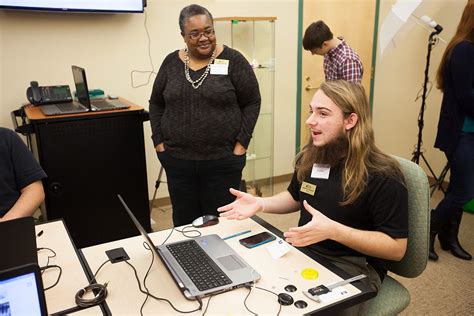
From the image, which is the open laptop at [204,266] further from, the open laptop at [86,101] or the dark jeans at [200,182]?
the open laptop at [86,101]

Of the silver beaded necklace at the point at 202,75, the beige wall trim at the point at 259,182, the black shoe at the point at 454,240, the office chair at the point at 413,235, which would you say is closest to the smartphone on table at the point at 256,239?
the office chair at the point at 413,235

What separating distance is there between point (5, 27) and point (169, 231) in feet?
7.01

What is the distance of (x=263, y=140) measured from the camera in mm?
3848

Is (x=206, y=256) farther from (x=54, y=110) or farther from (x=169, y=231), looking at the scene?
(x=54, y=110)

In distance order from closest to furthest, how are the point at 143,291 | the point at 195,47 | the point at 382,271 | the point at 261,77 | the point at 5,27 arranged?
1. the point at 143,291
2. the point at 382,271
3. the point at 195,47
4. the point at 5,27
5. the point at 261,77

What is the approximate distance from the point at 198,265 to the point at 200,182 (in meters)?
1.00

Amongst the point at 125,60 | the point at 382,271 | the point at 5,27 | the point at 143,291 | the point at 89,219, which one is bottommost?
the point at 89,219

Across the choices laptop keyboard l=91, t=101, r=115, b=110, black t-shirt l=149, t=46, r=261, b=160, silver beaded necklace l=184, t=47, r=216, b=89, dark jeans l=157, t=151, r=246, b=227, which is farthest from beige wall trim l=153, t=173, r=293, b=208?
silver beaded necklace l=184, t=47, r=216, b=89

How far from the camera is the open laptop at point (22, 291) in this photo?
777 millimetres

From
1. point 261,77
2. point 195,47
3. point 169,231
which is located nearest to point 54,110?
point 195,47

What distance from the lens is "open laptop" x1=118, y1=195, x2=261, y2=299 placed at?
3.76ft

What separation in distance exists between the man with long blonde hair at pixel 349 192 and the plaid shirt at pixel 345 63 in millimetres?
1482

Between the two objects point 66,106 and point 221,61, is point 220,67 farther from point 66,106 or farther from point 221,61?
point 66,106

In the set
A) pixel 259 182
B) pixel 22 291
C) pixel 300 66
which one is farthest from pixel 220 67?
pixel 300 66
